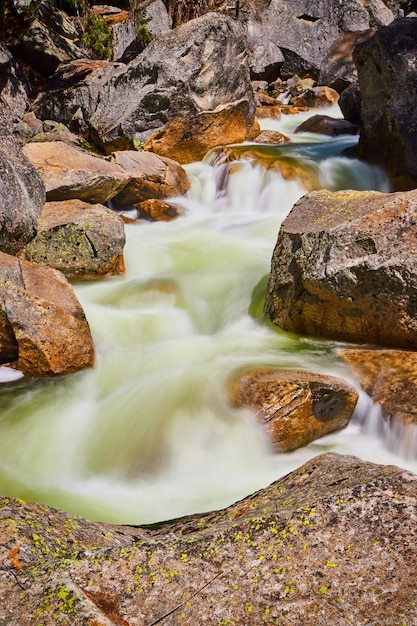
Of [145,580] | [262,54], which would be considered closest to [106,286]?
[145,580]

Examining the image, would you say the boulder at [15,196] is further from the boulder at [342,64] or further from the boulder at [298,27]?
the boulder at [298,27]

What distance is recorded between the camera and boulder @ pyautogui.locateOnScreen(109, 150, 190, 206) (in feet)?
35.0

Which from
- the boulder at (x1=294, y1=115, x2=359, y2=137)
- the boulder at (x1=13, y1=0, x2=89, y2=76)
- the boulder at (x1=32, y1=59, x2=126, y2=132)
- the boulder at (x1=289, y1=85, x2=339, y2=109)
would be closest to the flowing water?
the boulder at (x1=32, y1=59, x2=126, y2=132)

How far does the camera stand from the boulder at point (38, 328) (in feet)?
17.5

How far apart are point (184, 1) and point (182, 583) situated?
2594 centimetres

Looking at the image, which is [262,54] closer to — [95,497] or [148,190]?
[148,190]

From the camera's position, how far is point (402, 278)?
196 inches

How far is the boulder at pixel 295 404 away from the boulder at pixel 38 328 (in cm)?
183

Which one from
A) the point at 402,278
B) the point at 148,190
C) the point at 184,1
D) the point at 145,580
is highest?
the point at 184,1

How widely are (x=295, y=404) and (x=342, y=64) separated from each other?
62.9ft

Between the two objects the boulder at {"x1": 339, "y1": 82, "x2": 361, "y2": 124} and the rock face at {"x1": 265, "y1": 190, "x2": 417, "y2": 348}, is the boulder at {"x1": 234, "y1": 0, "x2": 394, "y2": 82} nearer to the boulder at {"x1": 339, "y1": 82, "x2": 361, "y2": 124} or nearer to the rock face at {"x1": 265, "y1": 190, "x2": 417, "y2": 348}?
the boulder at {"x1": 339, "y1": 82, "x2": 361, "y2": 124}

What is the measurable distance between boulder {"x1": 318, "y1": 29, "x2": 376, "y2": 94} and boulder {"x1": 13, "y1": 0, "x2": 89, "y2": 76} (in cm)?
968

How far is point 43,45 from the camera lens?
18531mm

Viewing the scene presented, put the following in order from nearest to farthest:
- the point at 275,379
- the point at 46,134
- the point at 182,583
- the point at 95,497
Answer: the point at 182,583
the point at 95,497
the point at 275,379
the point at 46,134
